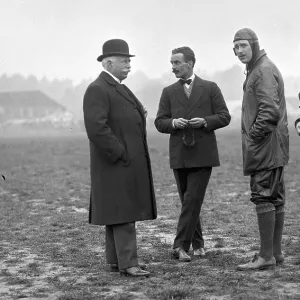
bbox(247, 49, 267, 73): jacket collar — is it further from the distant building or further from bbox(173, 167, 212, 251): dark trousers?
the distant building

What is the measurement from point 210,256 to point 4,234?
3450mm

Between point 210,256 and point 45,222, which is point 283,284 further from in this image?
point 45,222

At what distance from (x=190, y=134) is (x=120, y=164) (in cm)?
106

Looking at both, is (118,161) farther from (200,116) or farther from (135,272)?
(200,116)

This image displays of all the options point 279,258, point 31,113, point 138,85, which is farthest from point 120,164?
point 138,85

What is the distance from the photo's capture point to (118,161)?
695 cm

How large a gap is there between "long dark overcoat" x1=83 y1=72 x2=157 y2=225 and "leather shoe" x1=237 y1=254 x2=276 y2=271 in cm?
99

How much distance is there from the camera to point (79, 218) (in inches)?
459

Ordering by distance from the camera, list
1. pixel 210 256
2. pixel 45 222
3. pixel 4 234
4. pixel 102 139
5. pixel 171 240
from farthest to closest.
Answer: pixel 45 222, pixel 4 234, pixel 171 240, pixel 210 256, pixel 102 139

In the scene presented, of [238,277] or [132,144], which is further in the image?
[132,144]

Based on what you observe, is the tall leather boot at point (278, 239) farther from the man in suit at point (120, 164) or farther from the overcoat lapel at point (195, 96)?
the overcoat lapel at point (195, 96)

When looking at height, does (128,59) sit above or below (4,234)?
above

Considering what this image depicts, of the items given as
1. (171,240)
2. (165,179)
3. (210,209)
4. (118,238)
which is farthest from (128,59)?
(165,179)

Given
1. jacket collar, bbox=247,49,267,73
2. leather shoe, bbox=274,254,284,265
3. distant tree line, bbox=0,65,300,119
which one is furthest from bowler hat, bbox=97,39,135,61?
distant tree line, bbox=0,65,300,119
